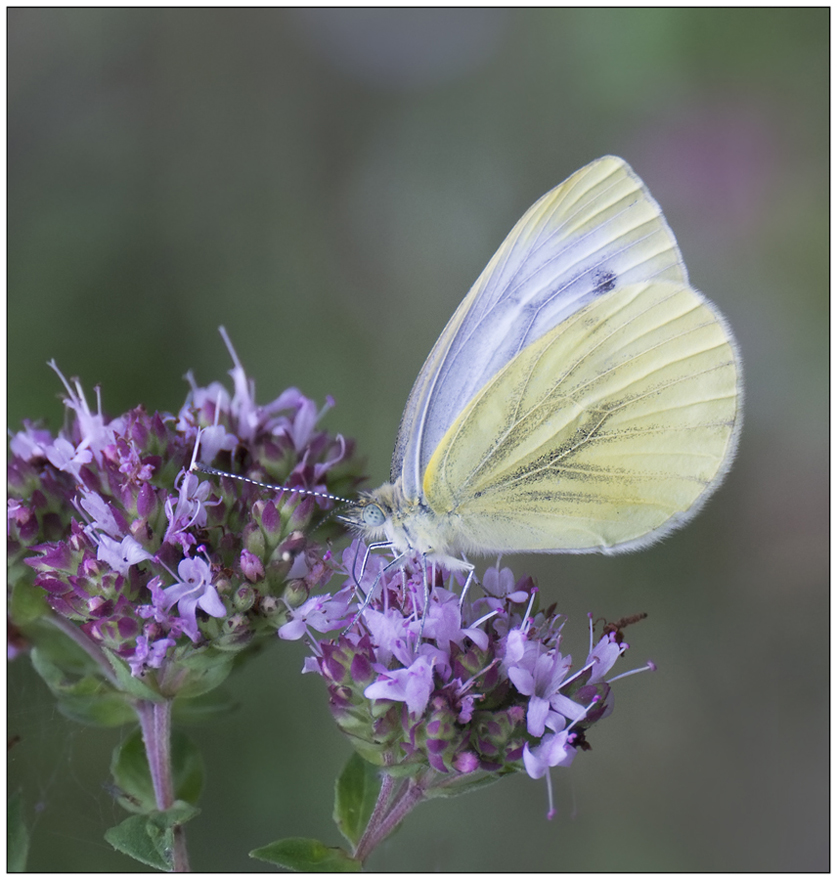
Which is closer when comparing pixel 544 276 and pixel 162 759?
pixel 162 759

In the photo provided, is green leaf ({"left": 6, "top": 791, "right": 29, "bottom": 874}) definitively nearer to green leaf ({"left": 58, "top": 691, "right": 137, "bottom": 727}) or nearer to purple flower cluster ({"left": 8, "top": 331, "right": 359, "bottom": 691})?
green leaf ({"left": 58, "top": 691, "right": 137, "bottom": 727})

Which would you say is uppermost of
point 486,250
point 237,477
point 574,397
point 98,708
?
point 486,250

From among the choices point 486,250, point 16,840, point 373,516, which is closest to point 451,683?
point 373,516

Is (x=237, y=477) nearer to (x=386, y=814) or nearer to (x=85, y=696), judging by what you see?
(x=85, y=696)

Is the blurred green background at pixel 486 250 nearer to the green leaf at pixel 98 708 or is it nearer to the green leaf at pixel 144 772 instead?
the green leaf at pixel 144 772

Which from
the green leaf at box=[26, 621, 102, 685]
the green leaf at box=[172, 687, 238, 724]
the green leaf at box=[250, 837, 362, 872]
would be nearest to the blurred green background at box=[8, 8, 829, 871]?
the green leaf at box=[172, 687, 238, 724]

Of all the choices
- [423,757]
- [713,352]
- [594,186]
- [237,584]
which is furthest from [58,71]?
[423,757]
